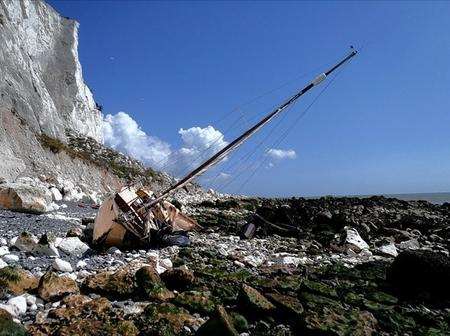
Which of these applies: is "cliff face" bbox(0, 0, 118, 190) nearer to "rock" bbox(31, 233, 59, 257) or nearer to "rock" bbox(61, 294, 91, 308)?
"rock" bbox(31, 233, 59, 257)

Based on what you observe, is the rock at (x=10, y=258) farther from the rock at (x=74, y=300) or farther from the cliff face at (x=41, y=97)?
the cliff face at (x=41, y=97)

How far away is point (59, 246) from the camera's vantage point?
12.0m

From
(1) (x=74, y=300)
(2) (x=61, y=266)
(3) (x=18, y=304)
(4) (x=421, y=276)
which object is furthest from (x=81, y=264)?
(4) (x=421, y=276)

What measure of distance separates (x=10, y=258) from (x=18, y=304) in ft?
Answer: 11.9

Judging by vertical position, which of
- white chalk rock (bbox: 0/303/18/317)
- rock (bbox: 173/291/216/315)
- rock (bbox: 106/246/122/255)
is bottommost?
rock (bbox: 173/291/216/315)

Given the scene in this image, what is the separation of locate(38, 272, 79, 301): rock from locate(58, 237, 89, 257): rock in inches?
162

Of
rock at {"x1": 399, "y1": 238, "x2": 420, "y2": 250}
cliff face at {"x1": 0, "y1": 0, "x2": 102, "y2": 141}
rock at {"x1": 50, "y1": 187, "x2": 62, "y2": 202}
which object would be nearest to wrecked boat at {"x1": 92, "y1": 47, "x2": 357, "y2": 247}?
rock at {"x1": 399, "y1": 238, "x2": 420, "y2": 250}

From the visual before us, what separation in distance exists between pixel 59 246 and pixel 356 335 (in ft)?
27.6

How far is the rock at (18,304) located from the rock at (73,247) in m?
4.93

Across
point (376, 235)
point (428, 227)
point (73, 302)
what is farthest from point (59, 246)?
point (428, 227)

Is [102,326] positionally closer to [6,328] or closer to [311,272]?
[6,328]

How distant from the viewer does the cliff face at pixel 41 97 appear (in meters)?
31.7

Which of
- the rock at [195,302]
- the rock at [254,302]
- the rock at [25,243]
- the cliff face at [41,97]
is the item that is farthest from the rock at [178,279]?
the cliff face at [41,97]

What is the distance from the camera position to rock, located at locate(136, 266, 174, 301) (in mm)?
8164
